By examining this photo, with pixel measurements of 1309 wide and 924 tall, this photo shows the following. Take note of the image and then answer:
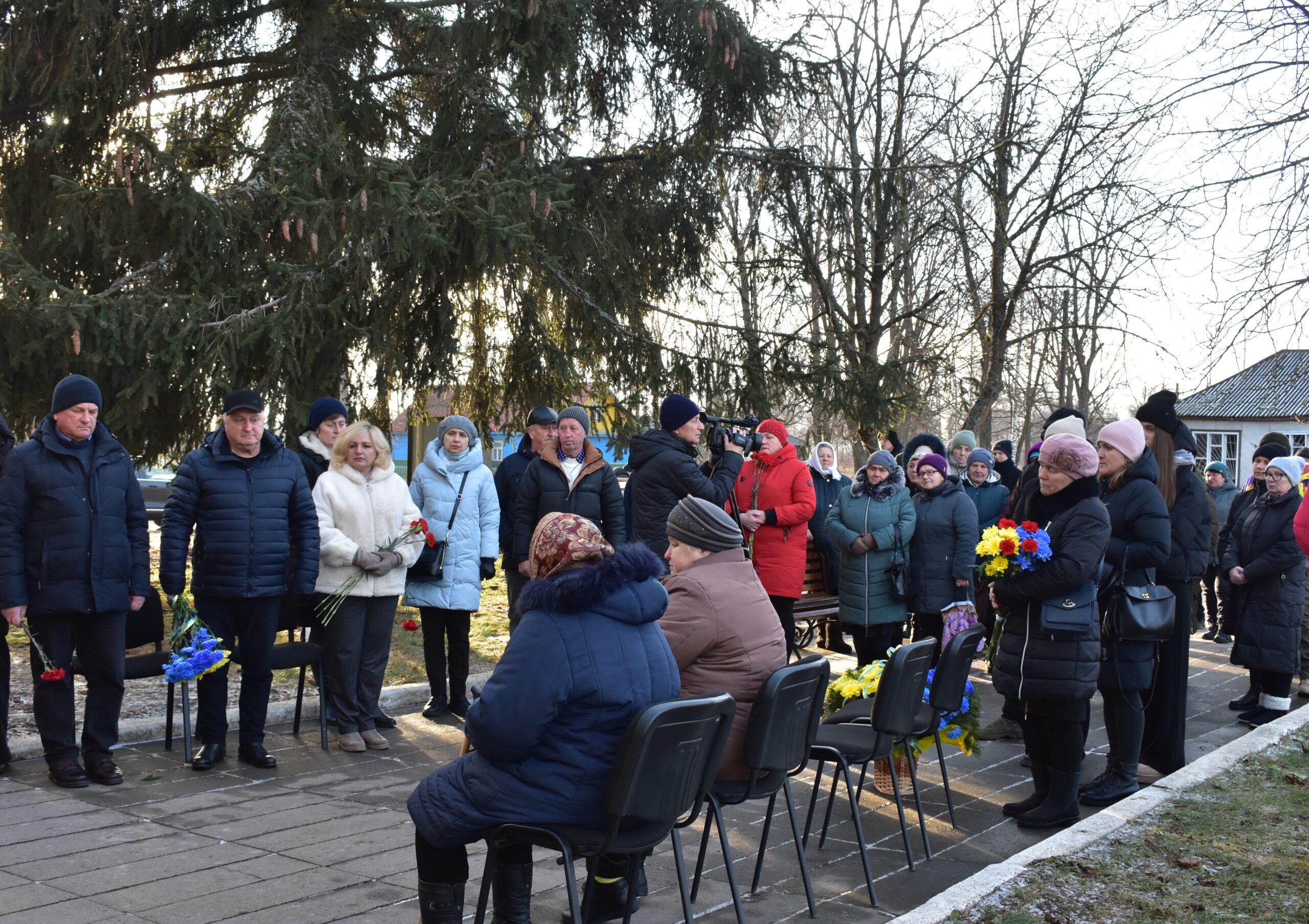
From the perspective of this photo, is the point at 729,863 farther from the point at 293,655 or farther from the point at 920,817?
the point at 293,655

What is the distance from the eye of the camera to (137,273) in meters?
8.93

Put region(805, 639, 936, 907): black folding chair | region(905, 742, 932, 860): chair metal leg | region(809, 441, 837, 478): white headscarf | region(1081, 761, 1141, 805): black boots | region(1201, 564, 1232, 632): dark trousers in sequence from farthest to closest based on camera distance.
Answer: region(1201, 564, 1232, 632): dark trousers → region(809, 441, 837, 478): white headscarf → region(1081, 761, 1141, 805): black boots → region(905, 742, 932, 860): chair metal leg → region(805, 639, 936, 907): black folding chair

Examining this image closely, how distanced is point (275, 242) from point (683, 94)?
4.74 metres

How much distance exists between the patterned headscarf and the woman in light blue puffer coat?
4.21 metres

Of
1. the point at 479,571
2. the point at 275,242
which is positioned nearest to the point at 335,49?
the point at 275,242

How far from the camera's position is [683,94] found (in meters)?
12.3

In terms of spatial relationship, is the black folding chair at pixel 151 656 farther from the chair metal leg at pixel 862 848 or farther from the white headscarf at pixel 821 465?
the white headscarf at pixel 821 465

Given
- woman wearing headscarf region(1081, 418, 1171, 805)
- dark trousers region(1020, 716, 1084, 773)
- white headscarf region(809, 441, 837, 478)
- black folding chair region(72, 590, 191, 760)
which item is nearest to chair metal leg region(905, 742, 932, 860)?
dark trousers region(1020, 716, 1084, 773)

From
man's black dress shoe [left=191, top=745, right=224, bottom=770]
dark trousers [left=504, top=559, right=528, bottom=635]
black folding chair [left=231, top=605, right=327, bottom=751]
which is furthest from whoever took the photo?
dark trousers [left=504, top=559, right=528, bottom=635]

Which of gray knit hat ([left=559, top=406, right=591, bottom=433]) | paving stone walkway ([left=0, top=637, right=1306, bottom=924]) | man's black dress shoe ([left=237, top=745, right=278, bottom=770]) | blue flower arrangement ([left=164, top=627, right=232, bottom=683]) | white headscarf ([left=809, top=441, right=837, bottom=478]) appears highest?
gray knit hat ([left=559, top=406, right=591, bottom=433])

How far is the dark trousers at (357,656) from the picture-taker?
706 centimetres

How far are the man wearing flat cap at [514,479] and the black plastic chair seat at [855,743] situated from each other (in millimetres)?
3567

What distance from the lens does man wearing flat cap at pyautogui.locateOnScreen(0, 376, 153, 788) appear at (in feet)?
19.4

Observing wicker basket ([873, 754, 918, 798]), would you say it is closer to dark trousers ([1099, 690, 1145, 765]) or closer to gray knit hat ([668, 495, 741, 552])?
dark trousers ([1099, 690, 1145, 765])
